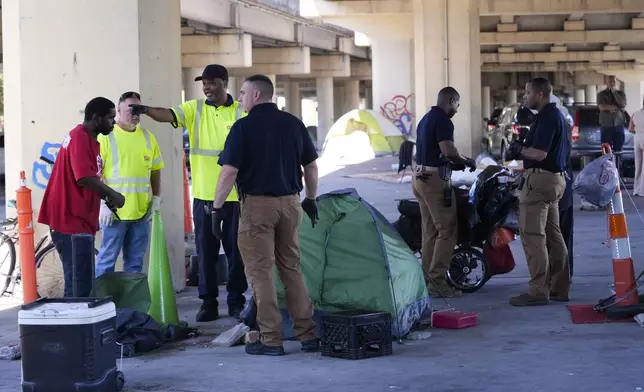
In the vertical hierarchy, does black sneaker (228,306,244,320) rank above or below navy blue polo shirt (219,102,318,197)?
below

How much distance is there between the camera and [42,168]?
11.3 meters

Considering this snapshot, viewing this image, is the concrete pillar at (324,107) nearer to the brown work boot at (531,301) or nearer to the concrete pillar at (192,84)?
the concrete pillar at (192,84)

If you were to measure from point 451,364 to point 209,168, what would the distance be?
2.94 meters

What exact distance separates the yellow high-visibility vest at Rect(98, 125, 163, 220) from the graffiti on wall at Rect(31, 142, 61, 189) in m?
1.30

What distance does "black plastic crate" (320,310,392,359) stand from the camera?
327 inches

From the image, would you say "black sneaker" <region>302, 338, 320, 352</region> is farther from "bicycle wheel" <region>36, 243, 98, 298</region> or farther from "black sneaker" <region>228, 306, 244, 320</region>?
"bicycle wheel" <region>36, 243, 98, 298</region>

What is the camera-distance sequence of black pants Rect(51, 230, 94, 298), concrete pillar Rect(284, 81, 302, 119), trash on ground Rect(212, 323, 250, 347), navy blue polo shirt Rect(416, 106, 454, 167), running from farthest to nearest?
concrete pillar Rect(284, 81, 302, 119)
navy blue polo shirt Rect(416, 106, 454, 167)
trash on ground Rect(212, 323, 250, 347)
black pants Rect(51, 230, 94, 298)

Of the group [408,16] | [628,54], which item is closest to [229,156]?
[408,16]

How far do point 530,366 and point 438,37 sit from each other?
70.3 ft

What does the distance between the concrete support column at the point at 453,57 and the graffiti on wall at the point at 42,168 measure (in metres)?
18.1

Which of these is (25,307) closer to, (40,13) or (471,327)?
(471,327)

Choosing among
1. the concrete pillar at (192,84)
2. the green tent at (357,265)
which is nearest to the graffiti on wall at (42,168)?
the green tent at (357,265)

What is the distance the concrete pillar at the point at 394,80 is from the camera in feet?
135

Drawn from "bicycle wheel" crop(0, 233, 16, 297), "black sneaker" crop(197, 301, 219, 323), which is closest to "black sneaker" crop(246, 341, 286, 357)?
"black sneaker" crop(197, 301, 219, 323)
